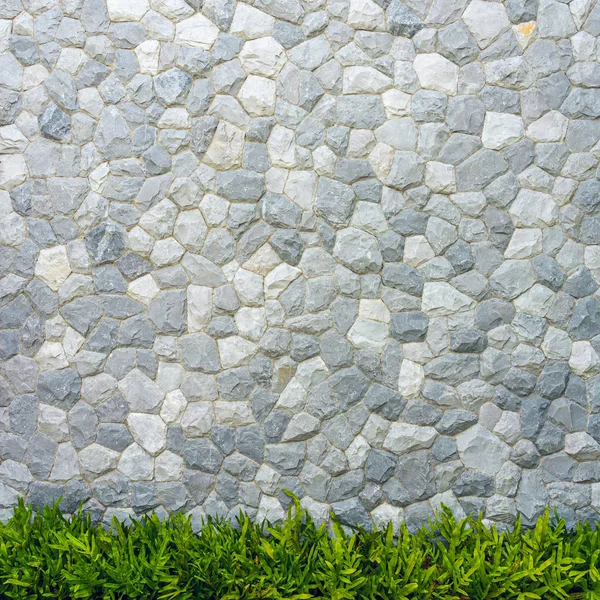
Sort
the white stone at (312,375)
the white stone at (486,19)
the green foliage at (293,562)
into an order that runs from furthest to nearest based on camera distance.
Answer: the white stone at (312,375)
the white stone at (486,19)
the green foliage at (293,562)

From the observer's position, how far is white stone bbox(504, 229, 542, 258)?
13.5 feet

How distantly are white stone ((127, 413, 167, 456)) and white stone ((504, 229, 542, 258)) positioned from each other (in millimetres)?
2472

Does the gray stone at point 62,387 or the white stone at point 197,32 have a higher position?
the white stone at point 197,32

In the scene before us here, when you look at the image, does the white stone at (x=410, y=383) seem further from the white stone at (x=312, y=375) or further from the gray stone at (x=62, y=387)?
the gray stone at (x=62, y=387)

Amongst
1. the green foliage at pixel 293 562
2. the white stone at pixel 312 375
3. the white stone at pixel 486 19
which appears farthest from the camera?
the white stone at pixel 312 375

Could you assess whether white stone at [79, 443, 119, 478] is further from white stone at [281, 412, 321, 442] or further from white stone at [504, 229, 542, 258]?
white stone at [504, 229, 542, 258]

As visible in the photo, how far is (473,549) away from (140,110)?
338cm

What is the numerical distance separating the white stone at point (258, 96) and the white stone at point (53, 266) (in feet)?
4.86

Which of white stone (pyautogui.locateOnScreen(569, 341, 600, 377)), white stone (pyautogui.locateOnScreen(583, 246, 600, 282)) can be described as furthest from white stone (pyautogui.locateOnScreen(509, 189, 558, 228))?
white stone (pyautogui.locateOnScreen(569, 341, 600, 377))

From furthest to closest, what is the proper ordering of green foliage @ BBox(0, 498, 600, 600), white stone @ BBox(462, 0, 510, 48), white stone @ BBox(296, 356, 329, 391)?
white stone @ BBox(296, 356, 329, 391)
white stone @ BBox(462, 0, 510, 48)
green foliage @ BBox(0, 498, 600, 600)

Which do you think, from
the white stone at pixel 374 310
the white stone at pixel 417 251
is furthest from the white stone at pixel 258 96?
the white stone at pixel 374 310

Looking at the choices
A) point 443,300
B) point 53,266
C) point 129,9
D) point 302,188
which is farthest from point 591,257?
point 53,266

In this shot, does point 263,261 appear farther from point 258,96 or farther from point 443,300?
point 443,300

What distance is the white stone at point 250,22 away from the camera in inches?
163
